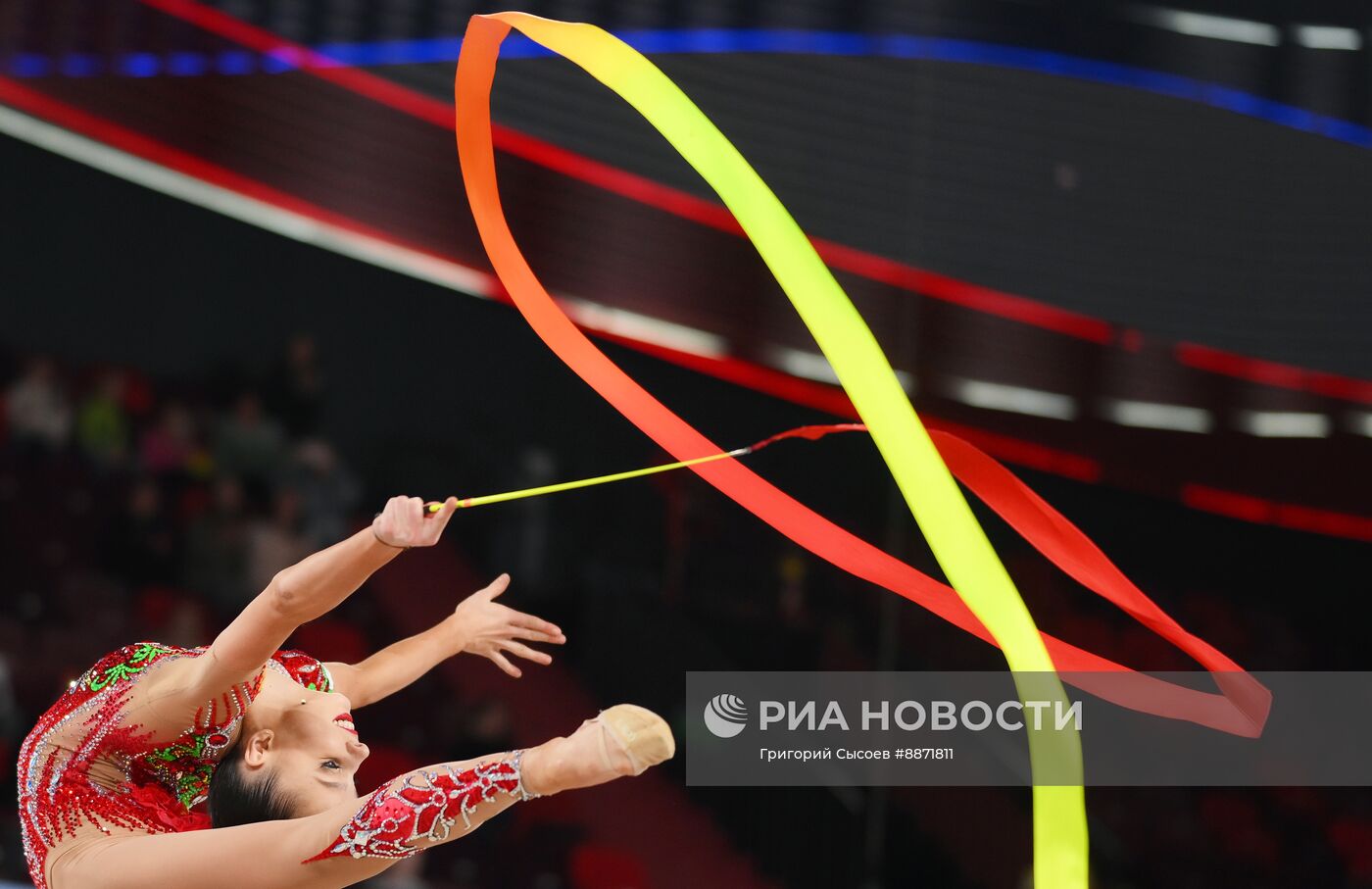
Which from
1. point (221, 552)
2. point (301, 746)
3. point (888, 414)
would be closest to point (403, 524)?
point (301, 746)

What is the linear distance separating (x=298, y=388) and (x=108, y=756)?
4013mm

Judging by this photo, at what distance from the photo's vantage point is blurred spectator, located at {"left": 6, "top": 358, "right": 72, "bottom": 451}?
6344 millimetres

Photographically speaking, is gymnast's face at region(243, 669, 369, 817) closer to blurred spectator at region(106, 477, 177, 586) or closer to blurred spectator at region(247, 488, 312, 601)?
blurred spectator at region(247, 488, 312, 601)

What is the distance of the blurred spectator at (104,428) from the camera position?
20.8 ft

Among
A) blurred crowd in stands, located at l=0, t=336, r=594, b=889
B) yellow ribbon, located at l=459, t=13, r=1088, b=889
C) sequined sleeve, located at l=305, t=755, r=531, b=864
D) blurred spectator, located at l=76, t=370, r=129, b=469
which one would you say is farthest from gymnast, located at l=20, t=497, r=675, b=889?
blurred spectator, located at l=76, t=370, r=129, b=469

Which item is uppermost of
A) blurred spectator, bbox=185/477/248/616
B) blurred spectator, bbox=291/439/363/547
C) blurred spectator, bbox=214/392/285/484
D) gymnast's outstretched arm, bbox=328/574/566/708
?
blurred spectator, bbox=214/392/285/484

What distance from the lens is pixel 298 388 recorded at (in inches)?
250

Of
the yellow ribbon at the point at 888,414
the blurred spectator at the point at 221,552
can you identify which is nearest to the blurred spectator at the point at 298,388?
the blurred spectator at the point at 221,552

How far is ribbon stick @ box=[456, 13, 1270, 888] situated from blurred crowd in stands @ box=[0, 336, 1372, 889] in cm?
319

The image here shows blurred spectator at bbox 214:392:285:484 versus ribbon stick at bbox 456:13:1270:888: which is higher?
blurred spectator at bbox 214:392:285:484

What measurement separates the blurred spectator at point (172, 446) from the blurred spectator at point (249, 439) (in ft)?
0.35

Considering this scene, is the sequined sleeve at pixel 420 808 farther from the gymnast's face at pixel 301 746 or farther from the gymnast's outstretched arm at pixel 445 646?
the gymnast's outstretched arm at pixel 445 646

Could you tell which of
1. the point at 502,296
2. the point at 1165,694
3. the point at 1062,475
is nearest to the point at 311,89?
the point at 502,296

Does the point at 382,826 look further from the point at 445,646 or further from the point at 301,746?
the point at 445,646
